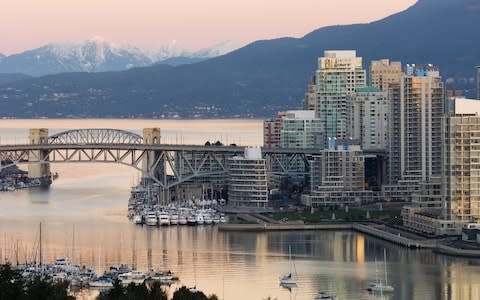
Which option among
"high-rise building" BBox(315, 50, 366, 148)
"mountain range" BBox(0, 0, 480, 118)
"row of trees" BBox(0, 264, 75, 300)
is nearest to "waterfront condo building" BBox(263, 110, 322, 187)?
"high-rise building" BBox(315, 50, 366, 148)

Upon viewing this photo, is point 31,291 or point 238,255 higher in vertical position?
point 31,291

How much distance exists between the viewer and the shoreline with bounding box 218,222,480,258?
139 feet

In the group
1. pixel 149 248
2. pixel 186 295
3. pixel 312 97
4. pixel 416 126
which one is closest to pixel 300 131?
pixel 312 97

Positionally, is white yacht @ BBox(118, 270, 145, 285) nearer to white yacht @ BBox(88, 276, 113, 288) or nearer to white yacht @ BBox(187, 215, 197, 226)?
white yacht @ BBox(88, 276, 113, 288)

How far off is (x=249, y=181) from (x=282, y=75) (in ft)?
452

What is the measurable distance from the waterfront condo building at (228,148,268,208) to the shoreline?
5.70 m

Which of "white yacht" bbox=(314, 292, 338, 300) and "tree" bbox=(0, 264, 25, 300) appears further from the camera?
"white yacht" bbox=(314, 292, 338, 300)

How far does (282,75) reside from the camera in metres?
193

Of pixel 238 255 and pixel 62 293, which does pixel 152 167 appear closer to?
pixel 238 255

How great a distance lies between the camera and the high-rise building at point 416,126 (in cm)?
5788

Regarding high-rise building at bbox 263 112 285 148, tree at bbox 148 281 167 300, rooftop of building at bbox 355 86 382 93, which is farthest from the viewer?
high-rise building at bbox 263 112 285 148

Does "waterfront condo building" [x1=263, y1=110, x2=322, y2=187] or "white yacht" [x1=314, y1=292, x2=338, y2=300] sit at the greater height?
"waterfront condo building" [x1=263, y1=110, x2=322, y2=187]

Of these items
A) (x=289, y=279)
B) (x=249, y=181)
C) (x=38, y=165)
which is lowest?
(x=289, y=279)

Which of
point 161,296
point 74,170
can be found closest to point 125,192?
point 74,170
